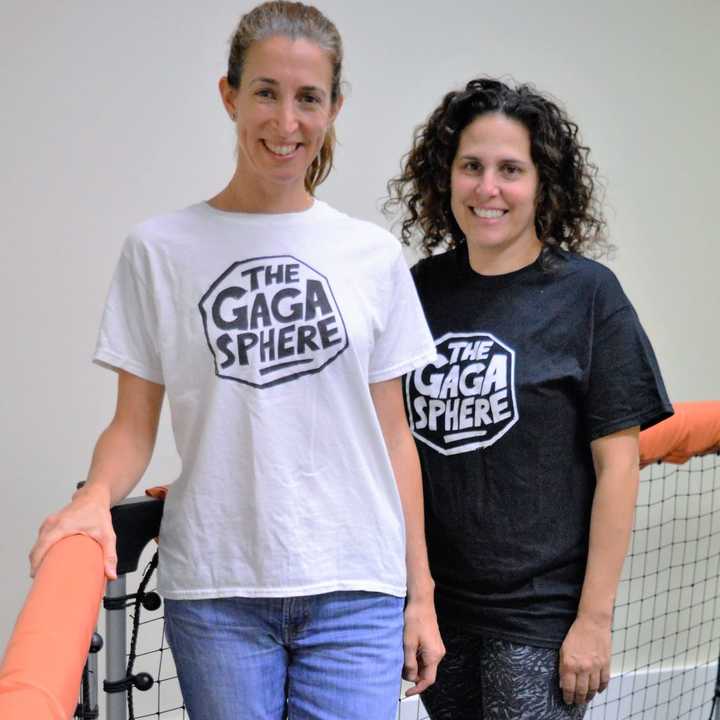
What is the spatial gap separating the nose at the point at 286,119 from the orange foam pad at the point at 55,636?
53 cm

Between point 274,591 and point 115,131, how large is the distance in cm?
152

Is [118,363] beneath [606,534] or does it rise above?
above

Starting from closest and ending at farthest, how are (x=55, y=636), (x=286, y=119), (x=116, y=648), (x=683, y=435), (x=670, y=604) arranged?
(x=55, y=636) → (x=286, y=119) → (x=116, y=648) → (x=683, y=435) → (x=670, y=604)

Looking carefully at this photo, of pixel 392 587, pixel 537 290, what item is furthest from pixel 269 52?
pixel 392 587

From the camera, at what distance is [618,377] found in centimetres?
166

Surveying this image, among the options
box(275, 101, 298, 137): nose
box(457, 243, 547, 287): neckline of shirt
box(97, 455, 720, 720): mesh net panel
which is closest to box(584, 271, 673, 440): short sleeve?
box(457, 243, 547, 287): neckline of shirt

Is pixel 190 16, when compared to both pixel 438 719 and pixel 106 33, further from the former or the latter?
pixel 438 719

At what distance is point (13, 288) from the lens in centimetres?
253

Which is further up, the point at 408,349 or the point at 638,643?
the point at 408,349

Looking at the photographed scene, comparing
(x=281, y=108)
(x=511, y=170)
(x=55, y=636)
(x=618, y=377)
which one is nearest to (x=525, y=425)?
(x=618, y=377)

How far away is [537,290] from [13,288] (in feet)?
4.36

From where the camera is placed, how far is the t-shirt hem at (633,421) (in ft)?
5.43

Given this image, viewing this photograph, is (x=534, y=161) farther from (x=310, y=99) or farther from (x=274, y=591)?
(x=274, y=591)

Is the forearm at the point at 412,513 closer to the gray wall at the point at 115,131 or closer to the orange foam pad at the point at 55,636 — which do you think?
the orange foam pad at the point at 55,636
